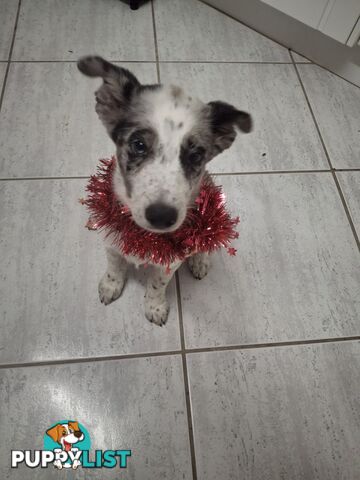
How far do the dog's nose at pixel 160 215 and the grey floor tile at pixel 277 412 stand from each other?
643 mm

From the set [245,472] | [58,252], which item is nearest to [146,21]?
[58,252]

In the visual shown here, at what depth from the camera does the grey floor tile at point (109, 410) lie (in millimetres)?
1156

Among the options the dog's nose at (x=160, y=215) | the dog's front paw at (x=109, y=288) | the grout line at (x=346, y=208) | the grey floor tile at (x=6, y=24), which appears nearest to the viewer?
the dog's nose at (x=160, y=215)

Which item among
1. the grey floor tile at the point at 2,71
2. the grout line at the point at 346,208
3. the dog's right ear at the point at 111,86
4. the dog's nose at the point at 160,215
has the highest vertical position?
the grey floor tile at the point at 2,71

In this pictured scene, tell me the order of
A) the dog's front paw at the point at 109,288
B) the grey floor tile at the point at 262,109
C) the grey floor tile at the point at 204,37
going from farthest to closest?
the grey floor tile at the point at 204,37 → the grey floor tile at the point at 262,109 → the dog's front paw at the point at 109,288

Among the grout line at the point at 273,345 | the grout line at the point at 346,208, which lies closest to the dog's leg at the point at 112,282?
the grout line at the point at 273,345

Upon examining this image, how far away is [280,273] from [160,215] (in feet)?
2.76

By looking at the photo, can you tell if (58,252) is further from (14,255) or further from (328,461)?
(328,461)

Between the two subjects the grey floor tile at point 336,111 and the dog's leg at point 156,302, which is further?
the grey floor tile at point 336,111

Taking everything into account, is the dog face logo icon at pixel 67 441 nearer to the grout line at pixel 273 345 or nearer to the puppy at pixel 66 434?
the puppy at pixel 66 434

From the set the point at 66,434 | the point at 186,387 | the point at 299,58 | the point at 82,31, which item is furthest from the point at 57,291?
the point at 299,58

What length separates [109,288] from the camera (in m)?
1.39

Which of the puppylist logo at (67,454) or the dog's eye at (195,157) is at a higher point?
the dog's eye at (195,157)

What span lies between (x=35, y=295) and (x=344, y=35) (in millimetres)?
1994
